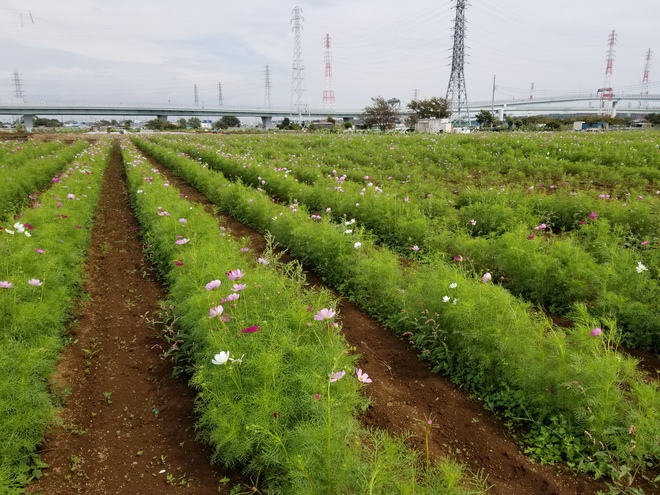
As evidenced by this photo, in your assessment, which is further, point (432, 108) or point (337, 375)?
point (432, 108)

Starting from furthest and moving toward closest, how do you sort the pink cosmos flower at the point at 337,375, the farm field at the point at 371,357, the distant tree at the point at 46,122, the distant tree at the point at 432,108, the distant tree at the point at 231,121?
1. the distant tree at the point at 46,122
2. the distant tree at the point at 231,121
3. the distant tree at the point at 432,108
4. the farm field at the point at 371,357
5. the pink cosmos flower at the point at 337,375

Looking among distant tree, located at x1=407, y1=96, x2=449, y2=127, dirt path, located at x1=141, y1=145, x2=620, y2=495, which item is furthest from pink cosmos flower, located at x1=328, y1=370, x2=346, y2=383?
distant tree, located at x1=407, y1=96, x2=449, y2=127

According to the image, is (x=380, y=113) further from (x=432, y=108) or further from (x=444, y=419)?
(x=444, y=419)

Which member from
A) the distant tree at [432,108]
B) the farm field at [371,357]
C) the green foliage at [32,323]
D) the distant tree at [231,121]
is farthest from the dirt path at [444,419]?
the distant tree at [231,121]

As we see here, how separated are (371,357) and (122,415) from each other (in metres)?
2.05

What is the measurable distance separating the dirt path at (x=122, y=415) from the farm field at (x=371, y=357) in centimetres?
2

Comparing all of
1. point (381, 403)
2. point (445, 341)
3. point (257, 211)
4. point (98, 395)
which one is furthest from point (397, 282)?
point (257, 211)

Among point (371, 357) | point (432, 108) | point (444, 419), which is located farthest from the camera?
point (432, 108)

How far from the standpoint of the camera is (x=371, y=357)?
374cm

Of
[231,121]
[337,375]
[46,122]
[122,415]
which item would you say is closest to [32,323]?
[122,415]

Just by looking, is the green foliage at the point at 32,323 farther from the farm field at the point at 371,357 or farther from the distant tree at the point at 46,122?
the distant tree at the point at 46,122

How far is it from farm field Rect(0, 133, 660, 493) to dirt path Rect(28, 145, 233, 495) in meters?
0.02

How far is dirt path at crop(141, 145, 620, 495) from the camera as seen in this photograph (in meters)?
2.46

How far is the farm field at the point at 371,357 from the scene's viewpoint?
243 centimetres
